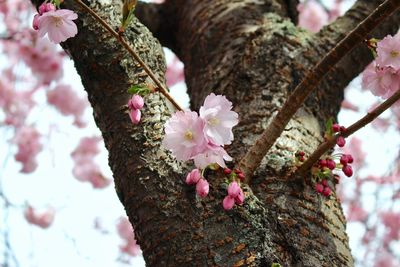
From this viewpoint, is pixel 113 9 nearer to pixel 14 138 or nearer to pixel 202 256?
pixel 202 256

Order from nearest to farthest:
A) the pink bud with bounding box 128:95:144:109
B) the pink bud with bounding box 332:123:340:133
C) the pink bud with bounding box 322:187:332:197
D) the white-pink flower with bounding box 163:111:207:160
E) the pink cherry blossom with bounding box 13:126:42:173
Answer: the white-pink flower with bounding box 163:111:207:160, the pink bud with bounding box 128:95:144:109, the pink bud with bounding box 332:123:340:133, the pink bud with bounding box 322:187:332:197, the pink cherry blossom with bounding box 13:126:42:173

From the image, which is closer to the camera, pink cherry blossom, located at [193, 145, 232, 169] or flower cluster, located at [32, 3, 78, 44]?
pink cherry blossom, located at [193, 145, 232, 169]

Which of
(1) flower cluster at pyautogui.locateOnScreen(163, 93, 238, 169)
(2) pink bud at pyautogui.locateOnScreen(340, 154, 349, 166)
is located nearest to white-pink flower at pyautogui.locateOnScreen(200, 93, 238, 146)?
(1) flower cluster at pyautogui.locateOnScreen(163, 93, 238, 169)

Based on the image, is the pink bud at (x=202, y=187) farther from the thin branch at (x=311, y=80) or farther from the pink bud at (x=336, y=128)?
the pink bud at (x=336, y=128)

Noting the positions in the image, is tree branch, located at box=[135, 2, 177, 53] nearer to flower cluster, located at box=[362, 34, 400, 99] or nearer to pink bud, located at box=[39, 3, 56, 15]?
pink bud, located at box=[39, 3, 56, 15]

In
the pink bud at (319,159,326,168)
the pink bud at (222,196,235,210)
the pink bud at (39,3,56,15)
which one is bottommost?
the pink bud at (222,196,235,210)

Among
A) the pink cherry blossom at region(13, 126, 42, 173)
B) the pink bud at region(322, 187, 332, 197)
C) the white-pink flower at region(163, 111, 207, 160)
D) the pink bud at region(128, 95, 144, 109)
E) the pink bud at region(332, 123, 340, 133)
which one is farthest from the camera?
the pink cherry blossom at region(13, 126, 42, 173)

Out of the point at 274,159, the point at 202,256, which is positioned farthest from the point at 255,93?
the point at 202,256
